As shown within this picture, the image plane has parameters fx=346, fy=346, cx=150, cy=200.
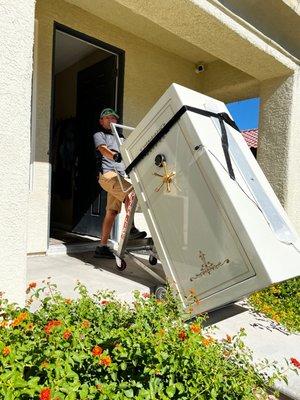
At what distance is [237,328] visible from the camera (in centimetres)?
325

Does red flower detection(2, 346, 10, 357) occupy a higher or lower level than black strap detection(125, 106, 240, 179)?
lower

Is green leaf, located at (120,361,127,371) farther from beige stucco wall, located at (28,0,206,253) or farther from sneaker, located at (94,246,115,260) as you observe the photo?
beige stucco wall, located at (28,0,206,253)

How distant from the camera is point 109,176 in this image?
171 inches

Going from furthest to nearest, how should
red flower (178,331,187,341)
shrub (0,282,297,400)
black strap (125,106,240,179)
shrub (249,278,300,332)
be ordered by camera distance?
A: shrub (249,278,300,332)
black strap (125,106,240,179)
red flower (178,331,187,341)
shrub (0,282,297,400)

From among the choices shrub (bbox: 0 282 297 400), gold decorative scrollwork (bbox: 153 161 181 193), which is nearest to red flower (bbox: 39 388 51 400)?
shrub (bbox: 0 282 297 400)

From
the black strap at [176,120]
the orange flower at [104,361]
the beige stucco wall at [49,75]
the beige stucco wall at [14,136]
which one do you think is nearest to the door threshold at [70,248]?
the beige stucco wall at [49,75]

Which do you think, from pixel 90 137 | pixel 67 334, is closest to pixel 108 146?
pixel 90 137

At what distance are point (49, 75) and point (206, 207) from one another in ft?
10.6

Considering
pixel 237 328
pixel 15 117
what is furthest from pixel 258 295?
pixel 15 117

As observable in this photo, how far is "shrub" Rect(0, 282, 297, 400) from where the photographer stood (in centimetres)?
133

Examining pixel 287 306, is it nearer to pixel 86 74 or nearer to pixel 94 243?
pixel 94 243

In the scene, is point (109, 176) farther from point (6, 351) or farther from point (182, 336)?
point (6, 351)

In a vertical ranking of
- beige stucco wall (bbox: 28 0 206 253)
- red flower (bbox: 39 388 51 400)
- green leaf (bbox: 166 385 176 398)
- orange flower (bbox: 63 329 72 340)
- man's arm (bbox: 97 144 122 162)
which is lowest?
green leaf (bbox: 166 385 176 398)

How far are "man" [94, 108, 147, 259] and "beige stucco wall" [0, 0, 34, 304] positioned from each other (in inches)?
72.5
